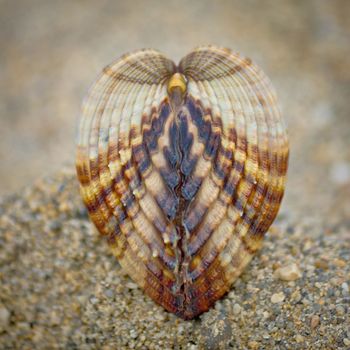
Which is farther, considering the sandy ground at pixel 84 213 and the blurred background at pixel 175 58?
the blurred background at pixel 175 58

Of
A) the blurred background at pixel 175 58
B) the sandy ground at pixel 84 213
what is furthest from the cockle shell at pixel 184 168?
the blurred background at pixel 175 58

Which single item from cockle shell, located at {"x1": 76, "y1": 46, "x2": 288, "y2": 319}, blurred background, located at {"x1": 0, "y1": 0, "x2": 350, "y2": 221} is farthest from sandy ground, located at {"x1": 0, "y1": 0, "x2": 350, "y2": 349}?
cockle shell, located at {"x1": 76, "y1": 46, "x2": 288, "y2": 319}

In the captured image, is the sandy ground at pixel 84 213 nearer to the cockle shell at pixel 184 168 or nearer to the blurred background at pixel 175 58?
the blurred background at pixel 175 58

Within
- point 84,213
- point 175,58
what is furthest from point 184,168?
point 175,58

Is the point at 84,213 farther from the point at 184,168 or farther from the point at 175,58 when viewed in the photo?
the point at 175,58

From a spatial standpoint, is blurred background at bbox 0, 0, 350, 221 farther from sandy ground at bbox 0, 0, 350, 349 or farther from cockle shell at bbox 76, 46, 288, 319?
cockle shell at bbox 76, 46, 288, 319

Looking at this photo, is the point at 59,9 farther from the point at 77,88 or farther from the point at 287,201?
the point at 287,201
